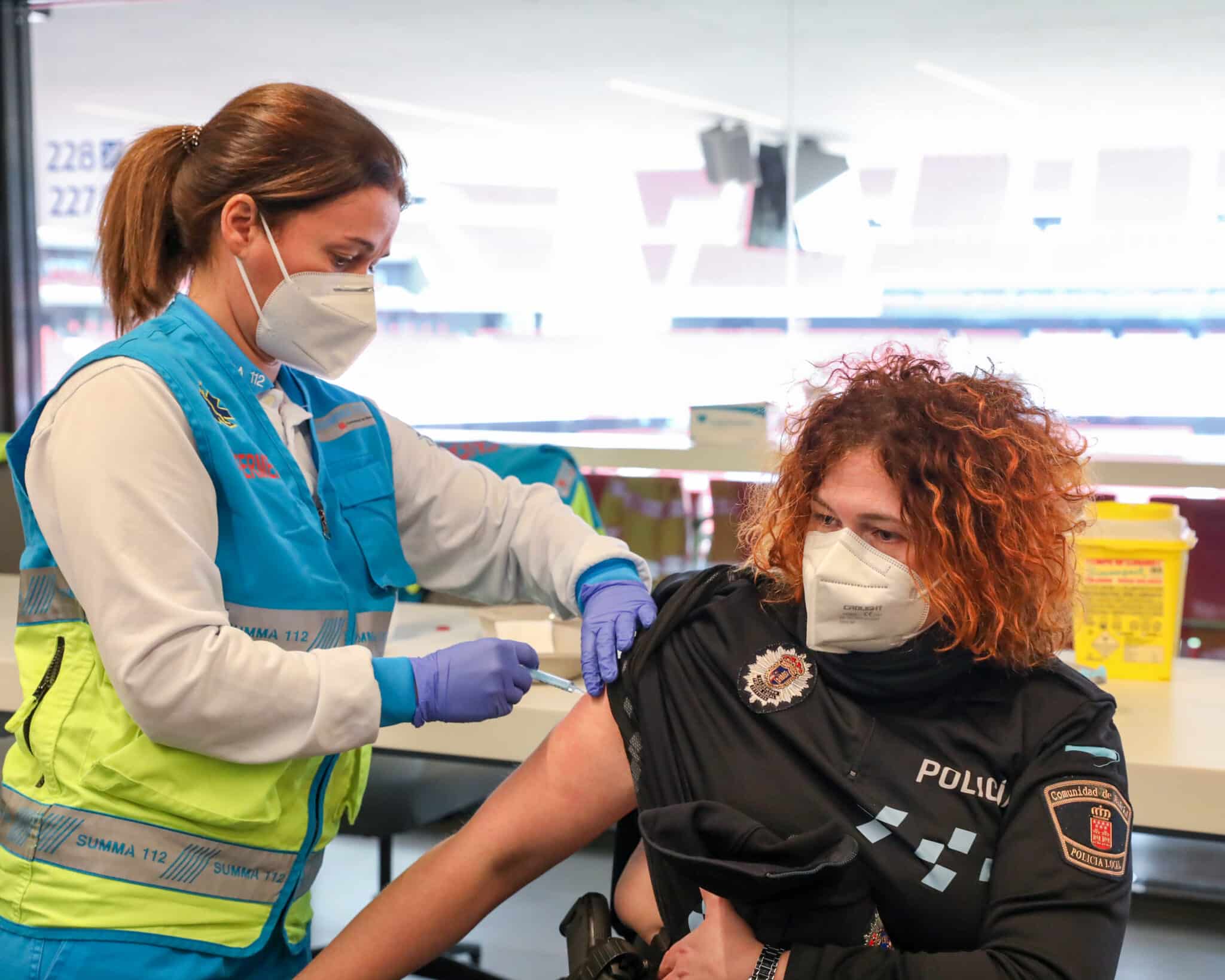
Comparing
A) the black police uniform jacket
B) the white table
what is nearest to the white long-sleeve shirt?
the black police uniform jacket

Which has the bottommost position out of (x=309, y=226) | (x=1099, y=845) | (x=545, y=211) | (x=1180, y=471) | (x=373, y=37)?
(x=1099, y=845)

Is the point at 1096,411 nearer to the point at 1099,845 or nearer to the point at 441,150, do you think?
the point at 441,150

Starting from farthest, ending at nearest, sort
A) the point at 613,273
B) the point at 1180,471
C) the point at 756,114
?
the point at 613,273, the point at 756,114, the point at 1180,471

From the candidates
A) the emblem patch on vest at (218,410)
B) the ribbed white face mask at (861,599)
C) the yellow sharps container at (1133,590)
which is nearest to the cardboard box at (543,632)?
the ribbed white face mask at (861,599)

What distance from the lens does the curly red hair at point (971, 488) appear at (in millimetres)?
1238

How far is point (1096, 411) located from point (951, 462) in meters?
3.58

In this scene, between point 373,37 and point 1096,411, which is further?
point 373,37

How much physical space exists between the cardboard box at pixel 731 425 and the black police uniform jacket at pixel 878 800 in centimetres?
201

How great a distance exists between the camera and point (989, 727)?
1.21 meters

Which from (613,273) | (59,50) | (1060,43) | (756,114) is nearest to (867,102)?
(756,114)

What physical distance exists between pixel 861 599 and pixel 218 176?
84 cm

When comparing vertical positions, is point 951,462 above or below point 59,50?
below

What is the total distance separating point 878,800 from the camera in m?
1.18

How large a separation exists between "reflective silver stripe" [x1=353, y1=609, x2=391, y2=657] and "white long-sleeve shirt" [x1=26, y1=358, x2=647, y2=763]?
0.48 ft
